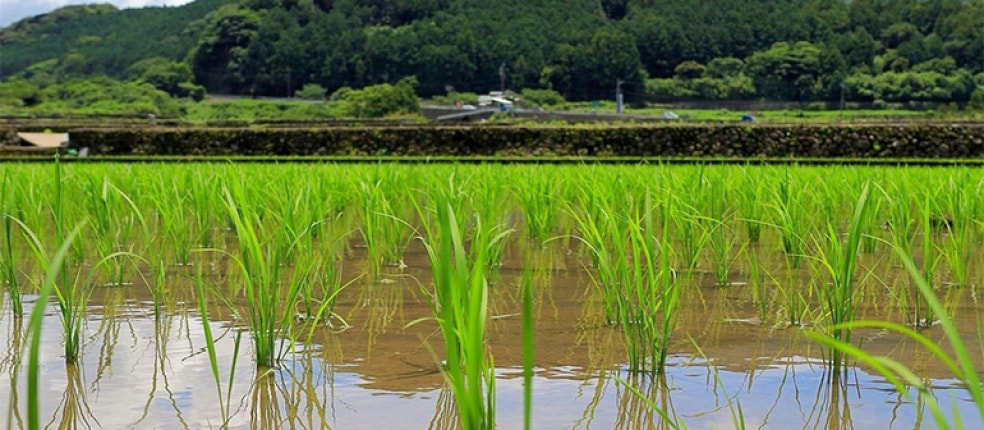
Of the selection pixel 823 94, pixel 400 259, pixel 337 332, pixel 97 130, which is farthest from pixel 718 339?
pixel 823 94

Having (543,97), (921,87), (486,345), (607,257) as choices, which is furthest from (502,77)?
(486,345)

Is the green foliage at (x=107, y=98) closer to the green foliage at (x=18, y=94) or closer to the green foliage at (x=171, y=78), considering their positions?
the green foliage at (x=18, y=94)

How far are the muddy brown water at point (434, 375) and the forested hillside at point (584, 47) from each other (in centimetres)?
9023

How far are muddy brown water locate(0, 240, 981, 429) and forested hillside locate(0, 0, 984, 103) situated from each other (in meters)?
90.2

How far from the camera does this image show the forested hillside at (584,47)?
3647 inches

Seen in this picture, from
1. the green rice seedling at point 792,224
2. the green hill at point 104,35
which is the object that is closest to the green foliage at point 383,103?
the green hill at point 104,35

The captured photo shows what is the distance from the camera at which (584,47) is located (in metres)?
101

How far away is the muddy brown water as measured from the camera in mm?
2020

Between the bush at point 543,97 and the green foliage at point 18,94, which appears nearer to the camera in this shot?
the green foliage at point 18,94

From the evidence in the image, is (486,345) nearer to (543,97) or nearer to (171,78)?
(543,97)

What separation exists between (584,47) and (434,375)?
3950 inches

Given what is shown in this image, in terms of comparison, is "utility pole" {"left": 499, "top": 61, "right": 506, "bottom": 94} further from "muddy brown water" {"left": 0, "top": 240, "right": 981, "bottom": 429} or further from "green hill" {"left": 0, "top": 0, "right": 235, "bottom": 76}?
"muddy brown water" {"left": 0, "top": 240, "right": 981, "bottom": 429}

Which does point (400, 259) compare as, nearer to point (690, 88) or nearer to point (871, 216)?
point (871, 216)

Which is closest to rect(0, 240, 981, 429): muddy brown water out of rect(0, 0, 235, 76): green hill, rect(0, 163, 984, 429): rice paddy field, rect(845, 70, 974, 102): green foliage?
rect(0, 163, 984, 429): rice paddy field
